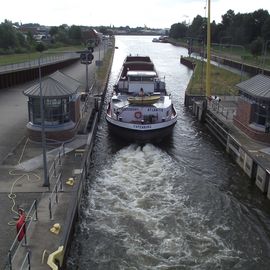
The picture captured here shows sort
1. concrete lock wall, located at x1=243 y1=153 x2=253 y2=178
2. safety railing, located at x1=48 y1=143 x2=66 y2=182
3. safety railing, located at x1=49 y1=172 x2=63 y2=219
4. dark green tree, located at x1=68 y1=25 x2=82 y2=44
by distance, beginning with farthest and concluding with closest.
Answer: dark green tree, located at x1=68 y1=25 x2=82 y2=44 < concrete lock wall, located at x1=243 y1=153 x2=253 y2=178 < safety railing, located at x1=48 y1=143 x2=66 y2=182 < safety railing, located at x1=49 y1=172 x2=63 y2=219

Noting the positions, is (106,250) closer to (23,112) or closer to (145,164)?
(145,164)

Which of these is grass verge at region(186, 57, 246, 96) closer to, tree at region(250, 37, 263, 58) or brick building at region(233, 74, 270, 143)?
brick building at region(233, 74, 270, 143)

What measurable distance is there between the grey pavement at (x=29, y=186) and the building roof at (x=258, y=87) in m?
11.6

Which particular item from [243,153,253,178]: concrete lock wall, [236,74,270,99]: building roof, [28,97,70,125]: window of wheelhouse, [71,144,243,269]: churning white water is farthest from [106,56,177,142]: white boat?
[243,153,253,178]: concrete lock wall

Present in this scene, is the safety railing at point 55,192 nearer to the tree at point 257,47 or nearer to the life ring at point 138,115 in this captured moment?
the life ring at point 138,115

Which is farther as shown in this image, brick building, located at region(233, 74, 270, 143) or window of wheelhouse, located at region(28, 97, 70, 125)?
brick building, located at region(233, 74, 270, 143)

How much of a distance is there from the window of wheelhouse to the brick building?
40.8 feet

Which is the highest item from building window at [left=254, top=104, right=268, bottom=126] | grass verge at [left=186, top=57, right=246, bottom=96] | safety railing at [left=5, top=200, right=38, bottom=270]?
building window at [left=254, top=104, right=268, bottom=126]

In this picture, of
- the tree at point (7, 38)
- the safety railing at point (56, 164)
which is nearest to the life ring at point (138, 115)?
the safety railing at point (56, 164)

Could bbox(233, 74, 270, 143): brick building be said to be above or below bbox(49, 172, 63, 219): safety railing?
above

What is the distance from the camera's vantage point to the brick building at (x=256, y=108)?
2673 cm

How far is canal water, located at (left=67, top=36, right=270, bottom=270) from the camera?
1634 cm

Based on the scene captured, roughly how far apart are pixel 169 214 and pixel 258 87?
1285 centimetres

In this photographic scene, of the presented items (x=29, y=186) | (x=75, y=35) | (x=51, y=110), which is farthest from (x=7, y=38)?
(x=29, y=186)
